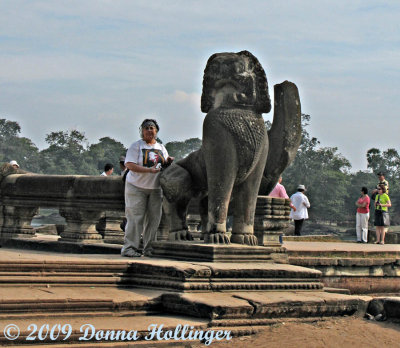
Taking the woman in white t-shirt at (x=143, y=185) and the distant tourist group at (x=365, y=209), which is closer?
the woman in white t-shirt at (x=143, y=185)

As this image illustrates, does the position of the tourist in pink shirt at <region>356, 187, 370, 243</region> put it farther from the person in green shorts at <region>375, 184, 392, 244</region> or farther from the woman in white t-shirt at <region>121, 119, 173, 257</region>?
the woman in white t-shirt at <region>121, 119, 173, 257</region>

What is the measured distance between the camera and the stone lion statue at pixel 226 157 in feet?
24.1

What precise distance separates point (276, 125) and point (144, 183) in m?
1.78

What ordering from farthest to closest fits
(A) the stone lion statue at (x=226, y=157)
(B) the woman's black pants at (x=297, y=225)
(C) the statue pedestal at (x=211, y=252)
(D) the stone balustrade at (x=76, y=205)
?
(B) the woman's black pants at (x=297, y=225)
(D) the stone balustrade at (x=76, y=205)
(A) the stone lion statue at (x=226, y=157)
(C) the statue pedestal at (x=211, y=252)

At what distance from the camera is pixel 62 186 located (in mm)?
9859

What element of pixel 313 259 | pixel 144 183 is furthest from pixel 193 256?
pixel 313 259

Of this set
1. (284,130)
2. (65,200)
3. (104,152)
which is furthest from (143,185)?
(104,152)

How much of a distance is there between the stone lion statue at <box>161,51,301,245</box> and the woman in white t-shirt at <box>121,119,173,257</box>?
6.1 inches

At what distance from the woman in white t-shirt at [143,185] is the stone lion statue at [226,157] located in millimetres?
156

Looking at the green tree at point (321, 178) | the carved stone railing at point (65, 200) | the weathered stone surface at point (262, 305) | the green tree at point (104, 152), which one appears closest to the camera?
the weathered stone surface at point (262, 305)

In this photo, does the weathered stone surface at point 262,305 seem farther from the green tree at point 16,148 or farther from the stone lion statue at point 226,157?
the green tree at point 16,148

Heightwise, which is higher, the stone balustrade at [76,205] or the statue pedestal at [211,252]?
the stone balustrade at [76,205]

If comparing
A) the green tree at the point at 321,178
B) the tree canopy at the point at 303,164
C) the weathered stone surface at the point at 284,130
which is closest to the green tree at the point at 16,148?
the tree canopy at the point at 303,164

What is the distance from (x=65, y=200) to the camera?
389 inches
